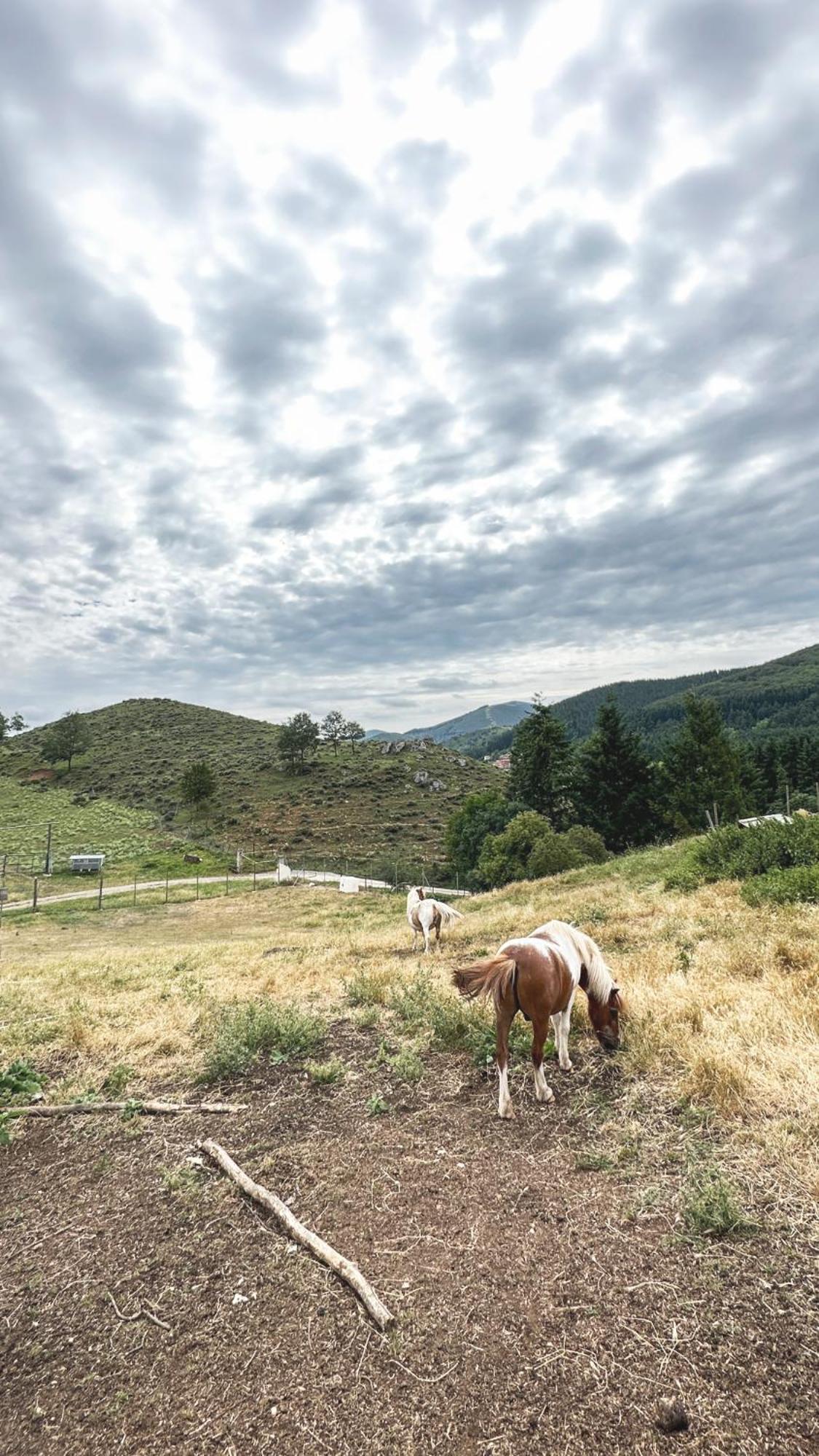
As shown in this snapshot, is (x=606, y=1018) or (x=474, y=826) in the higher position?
(x=606, y=1018)

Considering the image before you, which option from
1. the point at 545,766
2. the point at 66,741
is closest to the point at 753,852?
the point at 545,766

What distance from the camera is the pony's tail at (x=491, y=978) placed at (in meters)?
5.48

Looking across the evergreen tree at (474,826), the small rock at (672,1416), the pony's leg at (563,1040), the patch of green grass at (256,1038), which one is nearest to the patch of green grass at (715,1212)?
the small rock at (672,1416)

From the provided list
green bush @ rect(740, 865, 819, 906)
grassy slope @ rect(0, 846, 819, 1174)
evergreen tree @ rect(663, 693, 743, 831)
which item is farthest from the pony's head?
evergreen tree @ rect(663, 693, 743, 831)

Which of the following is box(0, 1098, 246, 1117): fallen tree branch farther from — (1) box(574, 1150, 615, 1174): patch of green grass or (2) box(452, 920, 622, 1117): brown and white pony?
(1) box(574, 1150, 615, 1174): patch of green grass

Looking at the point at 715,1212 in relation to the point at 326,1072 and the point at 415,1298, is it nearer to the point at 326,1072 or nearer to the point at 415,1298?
the point at 415,1298

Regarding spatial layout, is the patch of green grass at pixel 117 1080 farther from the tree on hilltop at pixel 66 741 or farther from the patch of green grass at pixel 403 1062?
the tree on hilltop at pixel 66 741

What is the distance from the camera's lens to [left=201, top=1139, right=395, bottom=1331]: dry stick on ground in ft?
11.3

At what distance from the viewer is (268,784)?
8744 centimetres

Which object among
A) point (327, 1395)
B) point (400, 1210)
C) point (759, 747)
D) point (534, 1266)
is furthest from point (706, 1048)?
point (759, 747)

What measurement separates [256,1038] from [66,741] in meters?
104

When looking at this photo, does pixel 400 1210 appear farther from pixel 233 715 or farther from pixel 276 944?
pixel 233 715

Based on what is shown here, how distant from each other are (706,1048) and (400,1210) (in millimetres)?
3222

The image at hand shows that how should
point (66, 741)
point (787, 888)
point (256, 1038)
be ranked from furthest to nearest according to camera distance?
1. point (66, 741)
2. point (787, 888)
3. point (256, 1038)
